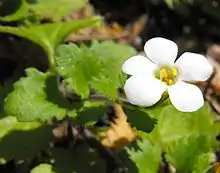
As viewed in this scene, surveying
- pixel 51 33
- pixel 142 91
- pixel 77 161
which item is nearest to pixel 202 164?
pixel 142 91

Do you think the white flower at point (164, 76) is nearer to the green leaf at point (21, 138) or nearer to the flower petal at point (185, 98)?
the flower petal at point (185, 98)

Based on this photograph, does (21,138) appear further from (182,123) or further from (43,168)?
(182,123)

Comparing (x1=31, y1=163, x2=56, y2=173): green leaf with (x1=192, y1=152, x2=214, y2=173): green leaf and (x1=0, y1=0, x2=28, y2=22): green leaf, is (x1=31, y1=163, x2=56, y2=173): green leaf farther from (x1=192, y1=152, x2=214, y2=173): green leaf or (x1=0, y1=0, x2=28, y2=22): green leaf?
(x1=0, y1=0, x2=28, y2=22): green leaf

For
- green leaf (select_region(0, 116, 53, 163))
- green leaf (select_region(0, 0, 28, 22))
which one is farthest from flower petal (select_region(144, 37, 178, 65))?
green leaf (select_region(0, 0, 28, 22))

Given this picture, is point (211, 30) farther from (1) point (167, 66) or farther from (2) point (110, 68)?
(1) point (167, 66)

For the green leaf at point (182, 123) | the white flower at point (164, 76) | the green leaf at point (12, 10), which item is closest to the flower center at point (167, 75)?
the white flower at point (164, 76)
